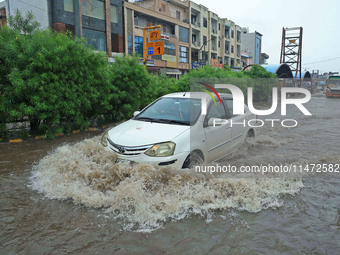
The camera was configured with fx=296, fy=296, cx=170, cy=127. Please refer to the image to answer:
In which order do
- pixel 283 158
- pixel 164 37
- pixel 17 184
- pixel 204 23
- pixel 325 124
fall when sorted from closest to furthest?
pixel 17 184 < pixel 283 158 < pixel 325 124 < pixel 164 37 < pixel 204 23

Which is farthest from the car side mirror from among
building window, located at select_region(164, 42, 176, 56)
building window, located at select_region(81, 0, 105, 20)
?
building window, located at select_region(164, 42, 176, 56)

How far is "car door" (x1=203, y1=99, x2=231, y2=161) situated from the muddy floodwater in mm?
628

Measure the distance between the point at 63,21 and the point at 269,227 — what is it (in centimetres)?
2546

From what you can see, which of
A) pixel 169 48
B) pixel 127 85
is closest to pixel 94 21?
pixel 169 48

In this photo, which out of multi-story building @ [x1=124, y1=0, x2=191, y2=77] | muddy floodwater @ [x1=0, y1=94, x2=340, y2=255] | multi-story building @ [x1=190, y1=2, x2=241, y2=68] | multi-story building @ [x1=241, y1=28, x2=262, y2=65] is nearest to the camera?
muddy floodwater @ [x1=0, y1=94, x2=340, y2=255]

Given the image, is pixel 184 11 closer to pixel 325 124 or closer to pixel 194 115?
pixel 325 124

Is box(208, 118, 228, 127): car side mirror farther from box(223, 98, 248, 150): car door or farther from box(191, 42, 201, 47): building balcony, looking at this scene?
box(191, 42, 201, 47): building balcony

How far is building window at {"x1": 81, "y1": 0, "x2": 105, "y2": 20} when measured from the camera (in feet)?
86.9

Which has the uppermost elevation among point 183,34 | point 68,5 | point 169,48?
point 183,34

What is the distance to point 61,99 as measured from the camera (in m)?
8.73

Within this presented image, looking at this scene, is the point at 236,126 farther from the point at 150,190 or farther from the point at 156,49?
the point at 156,49

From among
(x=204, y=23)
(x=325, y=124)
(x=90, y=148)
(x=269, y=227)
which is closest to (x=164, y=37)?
(x=204, y=23)

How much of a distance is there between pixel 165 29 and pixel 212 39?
14768 mm

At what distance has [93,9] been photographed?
2734cm
